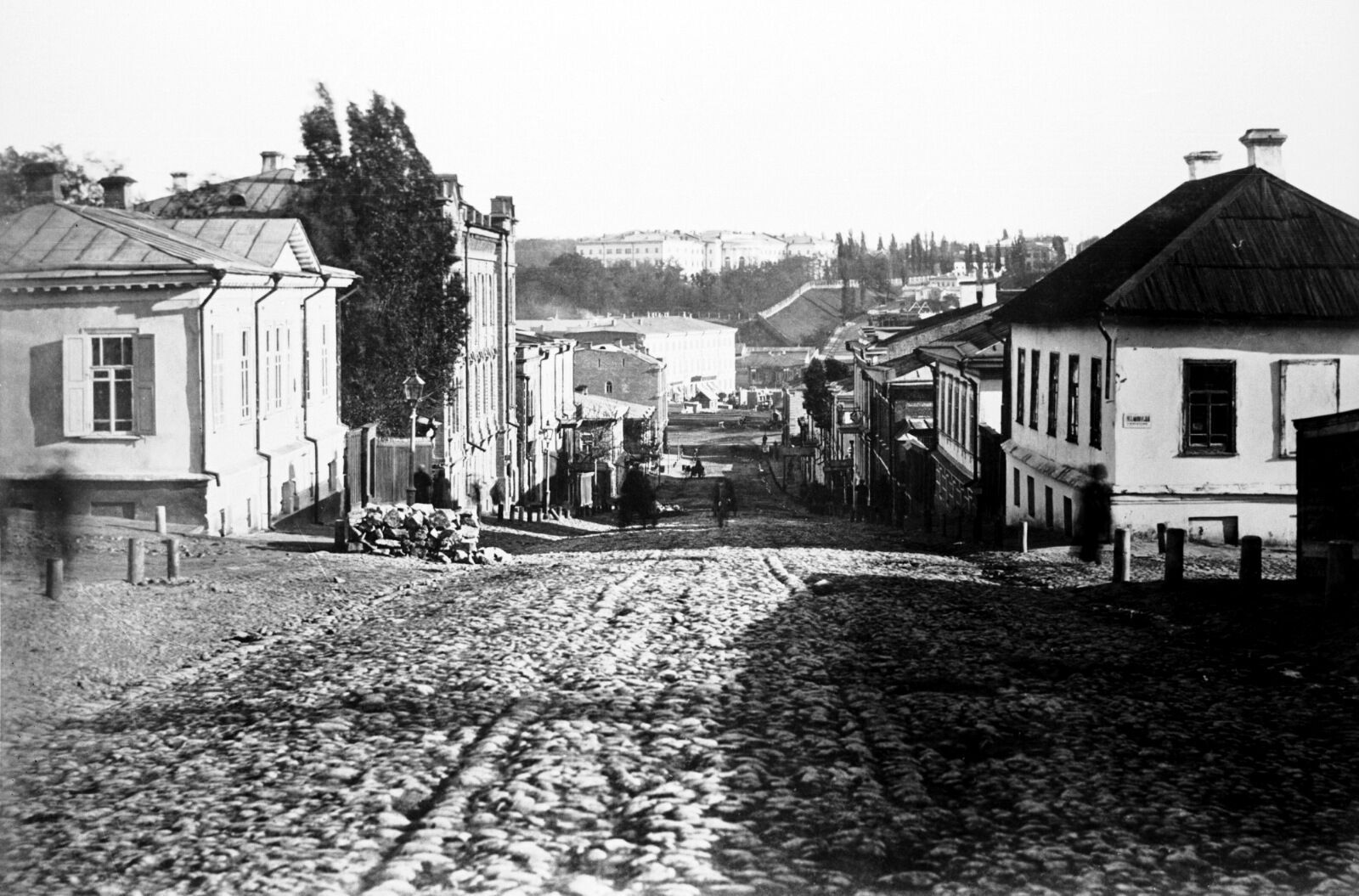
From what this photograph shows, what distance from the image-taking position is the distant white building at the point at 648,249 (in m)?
99.9

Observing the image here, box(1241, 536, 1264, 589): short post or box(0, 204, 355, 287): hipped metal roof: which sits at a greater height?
box(0, 204, 355, 287): hipped metal roof

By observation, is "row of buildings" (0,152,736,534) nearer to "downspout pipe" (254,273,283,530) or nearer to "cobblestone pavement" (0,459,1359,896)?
"downspout pipe" (254,273,283,530)

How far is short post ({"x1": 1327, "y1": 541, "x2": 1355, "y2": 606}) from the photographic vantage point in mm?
13844

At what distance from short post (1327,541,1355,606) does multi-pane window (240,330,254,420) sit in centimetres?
1525

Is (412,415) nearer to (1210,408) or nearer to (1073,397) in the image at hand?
(1073,397)

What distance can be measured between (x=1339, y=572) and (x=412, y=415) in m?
19.4

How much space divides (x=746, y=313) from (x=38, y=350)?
431 ft

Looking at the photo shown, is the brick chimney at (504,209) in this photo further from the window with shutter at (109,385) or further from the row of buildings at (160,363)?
the window with shutter at (109,385)

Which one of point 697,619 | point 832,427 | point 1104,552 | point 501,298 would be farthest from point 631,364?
point 697,619

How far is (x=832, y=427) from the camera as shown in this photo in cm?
6184

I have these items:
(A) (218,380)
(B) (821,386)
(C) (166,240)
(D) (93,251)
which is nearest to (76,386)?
(D) (93,251)

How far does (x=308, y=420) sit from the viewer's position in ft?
88.1

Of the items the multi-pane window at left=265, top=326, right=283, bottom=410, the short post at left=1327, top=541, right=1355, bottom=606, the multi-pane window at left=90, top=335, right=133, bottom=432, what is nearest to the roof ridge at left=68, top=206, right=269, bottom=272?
the multi-pane window at left=90, top=335, right=133, bottom=432

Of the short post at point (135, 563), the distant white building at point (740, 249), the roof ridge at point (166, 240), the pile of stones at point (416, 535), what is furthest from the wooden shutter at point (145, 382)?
the distant white building at point (740, 249)
